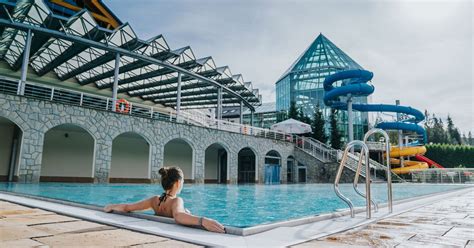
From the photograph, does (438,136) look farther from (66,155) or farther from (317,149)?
(66,155)

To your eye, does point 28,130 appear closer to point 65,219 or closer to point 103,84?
point 65,219

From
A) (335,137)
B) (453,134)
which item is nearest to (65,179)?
(335,137)

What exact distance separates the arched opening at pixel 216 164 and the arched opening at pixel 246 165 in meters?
1.45

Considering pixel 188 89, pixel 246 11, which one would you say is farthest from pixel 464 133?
pixel 246 11

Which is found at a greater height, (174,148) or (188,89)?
(188,89)

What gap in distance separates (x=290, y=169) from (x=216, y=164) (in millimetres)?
6229

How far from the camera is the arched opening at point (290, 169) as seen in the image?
2466 centimetres

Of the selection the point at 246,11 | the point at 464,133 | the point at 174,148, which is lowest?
the point at 174,148

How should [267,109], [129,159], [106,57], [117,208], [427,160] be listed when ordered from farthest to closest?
1. [267,109]
2. [427,160]
3. [106,57]
4. [129,159]
5. [117,208]

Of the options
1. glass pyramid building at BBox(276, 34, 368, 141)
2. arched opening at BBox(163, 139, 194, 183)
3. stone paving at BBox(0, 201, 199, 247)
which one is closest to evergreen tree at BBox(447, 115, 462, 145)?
glass pyramid building at BBox(276, 34, 368, 141)

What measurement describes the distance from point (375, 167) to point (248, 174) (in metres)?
9.40

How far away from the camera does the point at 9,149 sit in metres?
14.3

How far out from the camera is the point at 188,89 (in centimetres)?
2564

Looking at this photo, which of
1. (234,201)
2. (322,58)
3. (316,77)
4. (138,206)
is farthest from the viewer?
(322,58)
